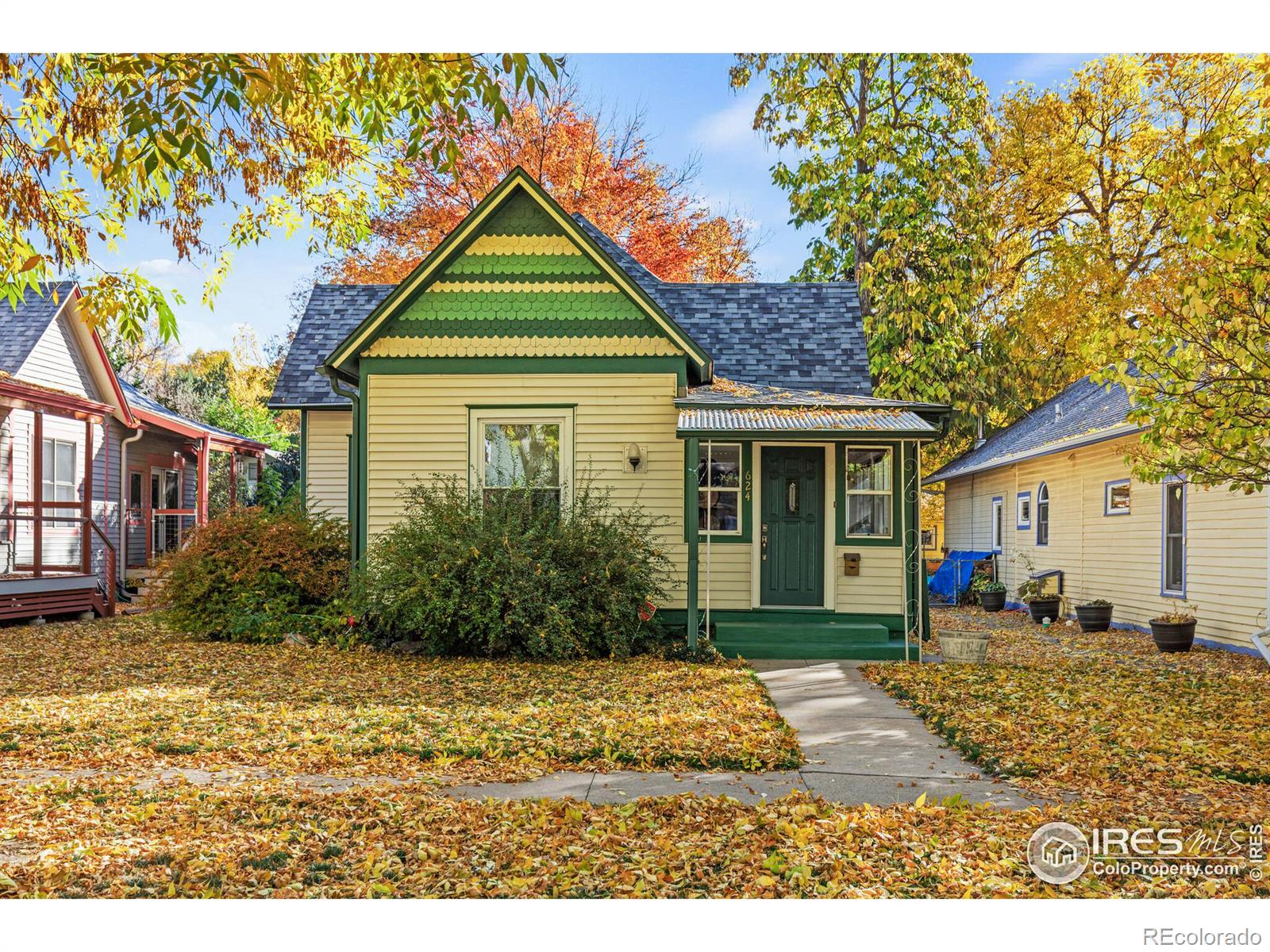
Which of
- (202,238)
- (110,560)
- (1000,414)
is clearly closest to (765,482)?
(202,238)

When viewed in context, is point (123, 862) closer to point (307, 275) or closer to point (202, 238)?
point (202, 238)

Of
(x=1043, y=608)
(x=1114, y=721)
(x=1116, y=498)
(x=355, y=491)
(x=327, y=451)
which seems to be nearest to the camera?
(x=1114, y=721)

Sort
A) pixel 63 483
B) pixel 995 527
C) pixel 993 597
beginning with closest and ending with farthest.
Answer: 1. pixel 63 483
2. pixel 993 597
3. pixel 995 527

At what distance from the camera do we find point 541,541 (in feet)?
35.1

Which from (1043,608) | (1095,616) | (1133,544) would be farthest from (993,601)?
(1133,544)

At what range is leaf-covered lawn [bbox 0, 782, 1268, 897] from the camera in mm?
4074

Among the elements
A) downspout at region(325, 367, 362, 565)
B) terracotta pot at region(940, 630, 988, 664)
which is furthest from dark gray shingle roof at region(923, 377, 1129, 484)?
downspout at region(325, 367, 362, 565)

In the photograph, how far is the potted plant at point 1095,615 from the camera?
15023 millimetres

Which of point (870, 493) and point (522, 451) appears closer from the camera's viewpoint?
point (870, 493)

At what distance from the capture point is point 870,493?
471 inches

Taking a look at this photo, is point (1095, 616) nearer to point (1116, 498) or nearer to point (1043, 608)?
point (1043, 608)

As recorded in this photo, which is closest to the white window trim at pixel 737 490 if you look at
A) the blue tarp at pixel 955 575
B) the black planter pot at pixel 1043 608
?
the black planter pot at pixel 1043 608

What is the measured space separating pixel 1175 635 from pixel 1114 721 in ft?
19.4

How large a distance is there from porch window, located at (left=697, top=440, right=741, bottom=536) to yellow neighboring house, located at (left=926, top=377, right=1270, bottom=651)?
4276 mm
